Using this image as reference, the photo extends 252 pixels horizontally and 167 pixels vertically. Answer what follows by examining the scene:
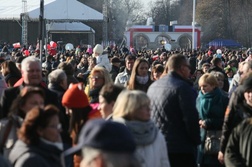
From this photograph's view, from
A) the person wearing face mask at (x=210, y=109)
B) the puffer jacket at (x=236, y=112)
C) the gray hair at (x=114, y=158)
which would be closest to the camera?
the gray hair at (x=114, y=158)

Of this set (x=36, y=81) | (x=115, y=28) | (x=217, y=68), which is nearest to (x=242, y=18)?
(x=115, y=28)

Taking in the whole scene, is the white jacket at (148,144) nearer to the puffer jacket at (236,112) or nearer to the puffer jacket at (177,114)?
the puffer jacket at (236,112)

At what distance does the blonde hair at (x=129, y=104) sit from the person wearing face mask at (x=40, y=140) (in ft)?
2.55

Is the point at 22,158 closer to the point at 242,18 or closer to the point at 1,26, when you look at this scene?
the point at 1,26

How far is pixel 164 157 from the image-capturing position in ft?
20.5

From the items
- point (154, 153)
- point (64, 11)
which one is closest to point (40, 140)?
point (154, 153)

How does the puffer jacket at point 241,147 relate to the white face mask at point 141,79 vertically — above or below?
below

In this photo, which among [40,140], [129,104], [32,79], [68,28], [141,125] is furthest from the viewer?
[68,28]

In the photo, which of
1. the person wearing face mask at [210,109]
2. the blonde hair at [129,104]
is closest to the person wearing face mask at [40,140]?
the blonde hair at [129,104]

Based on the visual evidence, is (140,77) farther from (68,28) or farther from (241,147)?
(68,28)

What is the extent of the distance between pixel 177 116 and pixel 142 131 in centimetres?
167

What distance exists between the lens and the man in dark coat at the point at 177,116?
760 cm

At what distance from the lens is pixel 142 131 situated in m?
6.06

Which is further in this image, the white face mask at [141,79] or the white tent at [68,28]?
the white tent at [68,28]
